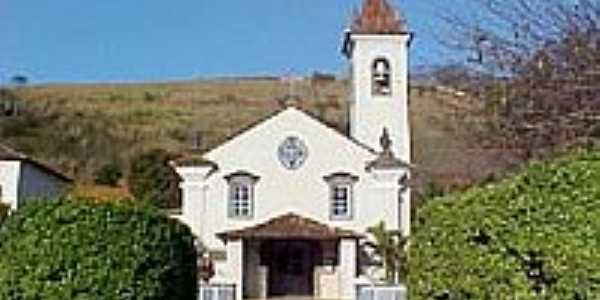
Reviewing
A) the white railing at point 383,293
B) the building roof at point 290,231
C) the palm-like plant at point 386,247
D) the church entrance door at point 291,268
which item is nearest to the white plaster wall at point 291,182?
the building roof at point 290,231

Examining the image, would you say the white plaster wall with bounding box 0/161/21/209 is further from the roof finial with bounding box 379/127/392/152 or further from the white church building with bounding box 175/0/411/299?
the roof finial with bounding box 379/127/392/152

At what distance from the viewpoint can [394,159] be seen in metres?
49.8

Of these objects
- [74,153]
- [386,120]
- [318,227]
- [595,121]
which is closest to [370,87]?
[386,120]

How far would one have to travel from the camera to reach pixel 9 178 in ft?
176

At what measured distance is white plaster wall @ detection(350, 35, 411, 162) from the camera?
5097 cm

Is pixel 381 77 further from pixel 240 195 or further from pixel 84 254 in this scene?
pixel 84 254

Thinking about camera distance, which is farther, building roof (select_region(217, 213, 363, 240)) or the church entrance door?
the church entrance door

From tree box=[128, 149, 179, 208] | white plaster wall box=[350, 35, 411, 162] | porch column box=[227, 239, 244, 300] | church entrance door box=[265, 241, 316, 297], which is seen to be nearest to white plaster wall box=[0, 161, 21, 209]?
tree box=[128, 149, 179, 208]

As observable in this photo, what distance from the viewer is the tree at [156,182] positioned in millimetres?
55812

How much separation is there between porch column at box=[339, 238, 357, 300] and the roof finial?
437 centimetres

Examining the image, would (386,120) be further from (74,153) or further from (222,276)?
(74,153)

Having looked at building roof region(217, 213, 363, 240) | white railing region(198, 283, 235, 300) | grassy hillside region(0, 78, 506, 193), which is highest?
grassy hillside region(0, 78, 506, 193)

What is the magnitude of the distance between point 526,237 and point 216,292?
97.7 feet

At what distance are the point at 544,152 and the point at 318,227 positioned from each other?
38.0m
